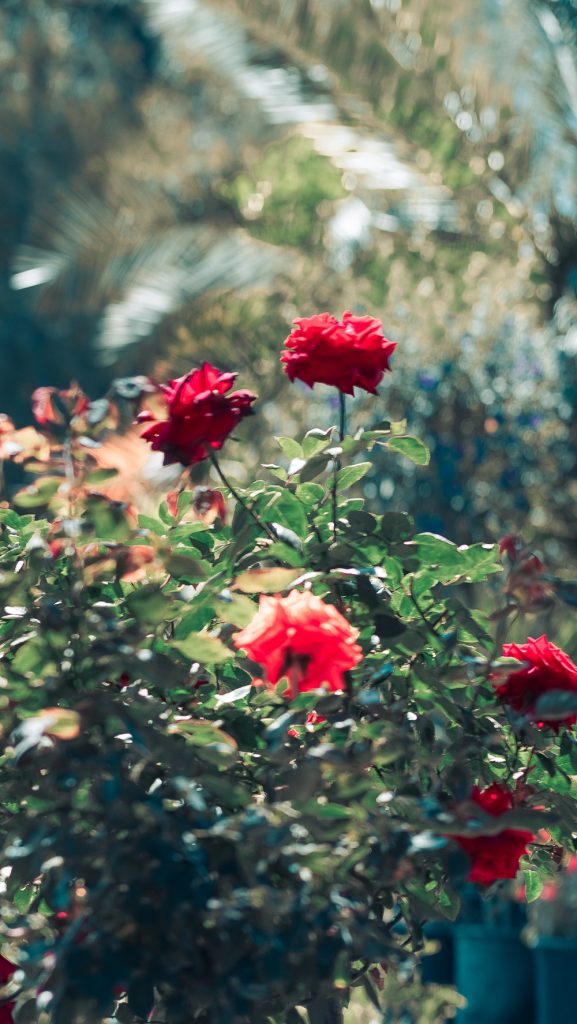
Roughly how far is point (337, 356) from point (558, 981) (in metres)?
2.96

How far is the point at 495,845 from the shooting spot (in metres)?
1.43

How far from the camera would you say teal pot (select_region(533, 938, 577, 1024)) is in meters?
3.92

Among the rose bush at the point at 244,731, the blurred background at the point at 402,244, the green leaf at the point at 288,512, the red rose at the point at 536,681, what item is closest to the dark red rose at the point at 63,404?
the rose bush at the point at 244,731

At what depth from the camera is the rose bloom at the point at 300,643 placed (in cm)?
131

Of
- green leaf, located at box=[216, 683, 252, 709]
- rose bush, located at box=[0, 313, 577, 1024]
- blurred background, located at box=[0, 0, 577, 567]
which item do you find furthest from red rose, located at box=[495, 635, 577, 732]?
blurred background, located at box=[0, 0, 577, 567]

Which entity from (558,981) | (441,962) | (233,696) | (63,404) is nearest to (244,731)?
(233,696)

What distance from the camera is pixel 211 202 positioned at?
375 inches

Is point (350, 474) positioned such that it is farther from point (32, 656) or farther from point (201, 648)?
point (32, 656)

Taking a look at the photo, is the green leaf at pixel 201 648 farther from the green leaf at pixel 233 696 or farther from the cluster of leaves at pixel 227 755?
the green leaf at pixel 233 696

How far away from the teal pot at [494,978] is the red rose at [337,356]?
3.14m

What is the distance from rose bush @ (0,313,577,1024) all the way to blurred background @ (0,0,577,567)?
14.1 ft

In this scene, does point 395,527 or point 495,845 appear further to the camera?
point 395,527

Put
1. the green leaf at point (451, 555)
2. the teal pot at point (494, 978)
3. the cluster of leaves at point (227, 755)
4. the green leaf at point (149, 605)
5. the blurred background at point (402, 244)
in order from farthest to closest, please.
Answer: the blurred background at point (402, 244) → the teal pot at point (494, 978) → the green leaf at point (451, 555) → the green leaf at point (149, 605) → the cluster of leaves at point (227, 755)

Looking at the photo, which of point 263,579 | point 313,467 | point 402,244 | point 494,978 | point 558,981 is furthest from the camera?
point 402,244
